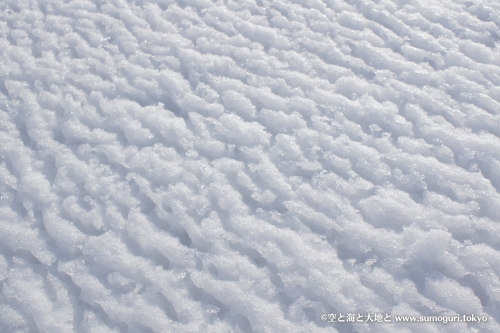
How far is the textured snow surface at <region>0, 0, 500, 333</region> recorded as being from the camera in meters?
0.83

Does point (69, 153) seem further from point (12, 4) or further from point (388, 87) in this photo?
A: point (388, 87)

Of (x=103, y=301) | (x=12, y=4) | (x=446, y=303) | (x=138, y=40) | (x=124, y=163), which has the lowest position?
(x=103, y=301)

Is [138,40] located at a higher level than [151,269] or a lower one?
higher

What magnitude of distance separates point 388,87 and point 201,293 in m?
0.76

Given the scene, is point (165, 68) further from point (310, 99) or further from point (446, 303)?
point (446, 303)

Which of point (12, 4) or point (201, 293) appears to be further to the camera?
point (12, 4)

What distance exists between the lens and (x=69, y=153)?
102 cm

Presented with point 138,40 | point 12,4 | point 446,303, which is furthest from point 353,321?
point 12,4

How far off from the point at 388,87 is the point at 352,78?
0.35 ft

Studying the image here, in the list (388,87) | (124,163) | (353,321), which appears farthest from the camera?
(388,87)

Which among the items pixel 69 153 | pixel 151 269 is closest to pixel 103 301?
pixel 151 269

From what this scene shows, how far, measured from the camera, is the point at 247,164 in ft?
3.23

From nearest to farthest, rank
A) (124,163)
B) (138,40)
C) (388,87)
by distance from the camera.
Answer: (124,163) < (388,87) < (138,40)

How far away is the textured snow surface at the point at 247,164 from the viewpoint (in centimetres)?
83
